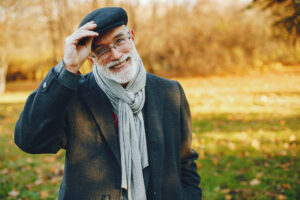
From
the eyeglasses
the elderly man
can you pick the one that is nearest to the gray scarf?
the elderly man

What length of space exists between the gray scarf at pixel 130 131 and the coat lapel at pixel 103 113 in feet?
0.12

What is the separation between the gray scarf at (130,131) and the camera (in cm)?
169

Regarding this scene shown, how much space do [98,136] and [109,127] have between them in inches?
3.7

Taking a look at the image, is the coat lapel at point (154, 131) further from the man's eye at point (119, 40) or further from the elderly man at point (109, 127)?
the man's eye at point (119, 40)

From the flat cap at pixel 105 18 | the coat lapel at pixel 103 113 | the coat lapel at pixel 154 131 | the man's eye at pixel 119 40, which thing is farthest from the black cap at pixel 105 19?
the coat lapel at pixel 154 131

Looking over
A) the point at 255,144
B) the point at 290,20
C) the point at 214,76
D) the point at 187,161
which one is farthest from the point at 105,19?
the point at 214,76

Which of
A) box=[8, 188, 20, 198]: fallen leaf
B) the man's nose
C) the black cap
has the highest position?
the black cap

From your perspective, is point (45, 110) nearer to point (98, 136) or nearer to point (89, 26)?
point (98, 136)

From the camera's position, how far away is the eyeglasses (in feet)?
5.73

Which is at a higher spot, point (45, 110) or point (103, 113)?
point (45, 110)

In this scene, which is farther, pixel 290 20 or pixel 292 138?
pixel 292 138

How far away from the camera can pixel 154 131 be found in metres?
1.80

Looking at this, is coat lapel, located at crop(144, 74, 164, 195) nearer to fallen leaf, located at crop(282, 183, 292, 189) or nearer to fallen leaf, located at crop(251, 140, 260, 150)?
fallen leaf, located at crop(282, 183, 292, 189)

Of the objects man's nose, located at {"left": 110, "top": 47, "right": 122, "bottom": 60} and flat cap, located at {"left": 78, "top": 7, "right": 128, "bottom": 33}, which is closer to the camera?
flat cap, located at {"left": 78, "top": 7, "right": 128, "bottom": 33}
